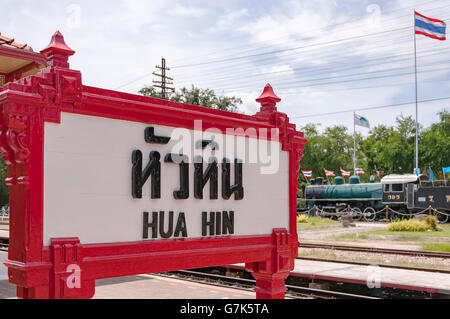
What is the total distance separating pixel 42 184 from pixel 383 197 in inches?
1300

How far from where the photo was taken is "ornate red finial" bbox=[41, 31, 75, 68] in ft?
9.72

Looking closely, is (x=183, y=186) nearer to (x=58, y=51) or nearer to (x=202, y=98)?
(x=58, y=51)

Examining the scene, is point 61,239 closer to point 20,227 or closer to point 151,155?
point 20,227

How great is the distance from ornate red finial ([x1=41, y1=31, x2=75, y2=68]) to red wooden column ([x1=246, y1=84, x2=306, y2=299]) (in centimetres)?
194

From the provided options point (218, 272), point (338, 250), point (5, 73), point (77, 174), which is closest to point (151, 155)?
point (77, 174)

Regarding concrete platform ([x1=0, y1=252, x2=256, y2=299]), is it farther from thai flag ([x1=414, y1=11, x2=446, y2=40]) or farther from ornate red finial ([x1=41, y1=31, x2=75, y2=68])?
thai flag ([x1=414, y1=11, x2=446, y2=40])

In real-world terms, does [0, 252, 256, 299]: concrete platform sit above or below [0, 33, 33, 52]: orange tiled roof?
below

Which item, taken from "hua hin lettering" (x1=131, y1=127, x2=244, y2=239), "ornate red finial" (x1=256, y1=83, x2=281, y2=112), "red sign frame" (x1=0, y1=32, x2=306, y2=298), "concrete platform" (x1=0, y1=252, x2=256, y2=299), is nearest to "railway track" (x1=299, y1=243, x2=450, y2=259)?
"concrete platform" (x1=0, y1=252, x2=256, y2=299)

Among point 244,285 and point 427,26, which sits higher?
point 427,26

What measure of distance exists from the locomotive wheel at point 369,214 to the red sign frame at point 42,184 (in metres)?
33.4

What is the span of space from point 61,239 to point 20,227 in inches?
10.4

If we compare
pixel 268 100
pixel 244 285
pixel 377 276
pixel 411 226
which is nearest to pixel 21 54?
pixel 268 100

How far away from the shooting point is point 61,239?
281 cm

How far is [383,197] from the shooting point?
3300 cm
